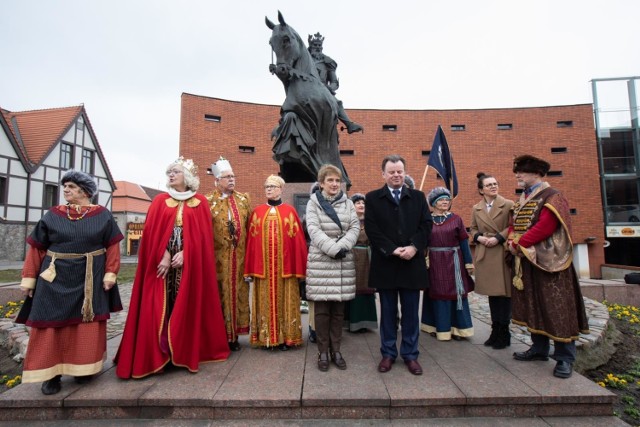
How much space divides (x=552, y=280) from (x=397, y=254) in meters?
1.29

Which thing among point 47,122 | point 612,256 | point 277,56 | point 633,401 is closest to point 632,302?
point 633,401

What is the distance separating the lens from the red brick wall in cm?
1947

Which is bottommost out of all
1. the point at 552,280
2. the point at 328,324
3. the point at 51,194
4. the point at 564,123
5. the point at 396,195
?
the point at 328,324

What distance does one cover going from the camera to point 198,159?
18.8 meters

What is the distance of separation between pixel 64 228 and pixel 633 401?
4.79 meters

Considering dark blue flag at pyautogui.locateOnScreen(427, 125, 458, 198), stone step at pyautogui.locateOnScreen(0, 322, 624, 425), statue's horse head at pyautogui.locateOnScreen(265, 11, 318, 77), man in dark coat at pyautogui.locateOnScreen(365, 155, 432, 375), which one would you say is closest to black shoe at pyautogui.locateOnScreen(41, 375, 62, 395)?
stone step at pyautogui.locateOnScreen(0, 322, 624, 425)

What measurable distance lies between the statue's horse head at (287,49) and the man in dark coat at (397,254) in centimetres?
293

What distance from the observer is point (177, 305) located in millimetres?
2824

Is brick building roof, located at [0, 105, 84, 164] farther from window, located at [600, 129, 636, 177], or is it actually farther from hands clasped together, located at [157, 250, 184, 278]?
window, located at [600, 129, 636, 177]

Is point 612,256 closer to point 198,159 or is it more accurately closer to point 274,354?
point 198,159

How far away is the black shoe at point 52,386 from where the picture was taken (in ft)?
7.99

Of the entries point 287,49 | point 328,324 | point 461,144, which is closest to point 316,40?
point 287,49

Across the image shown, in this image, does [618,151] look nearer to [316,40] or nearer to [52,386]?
[316,40]

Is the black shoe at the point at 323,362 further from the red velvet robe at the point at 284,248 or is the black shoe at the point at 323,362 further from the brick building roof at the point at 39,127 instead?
the brick building roof at the point at 39,127
